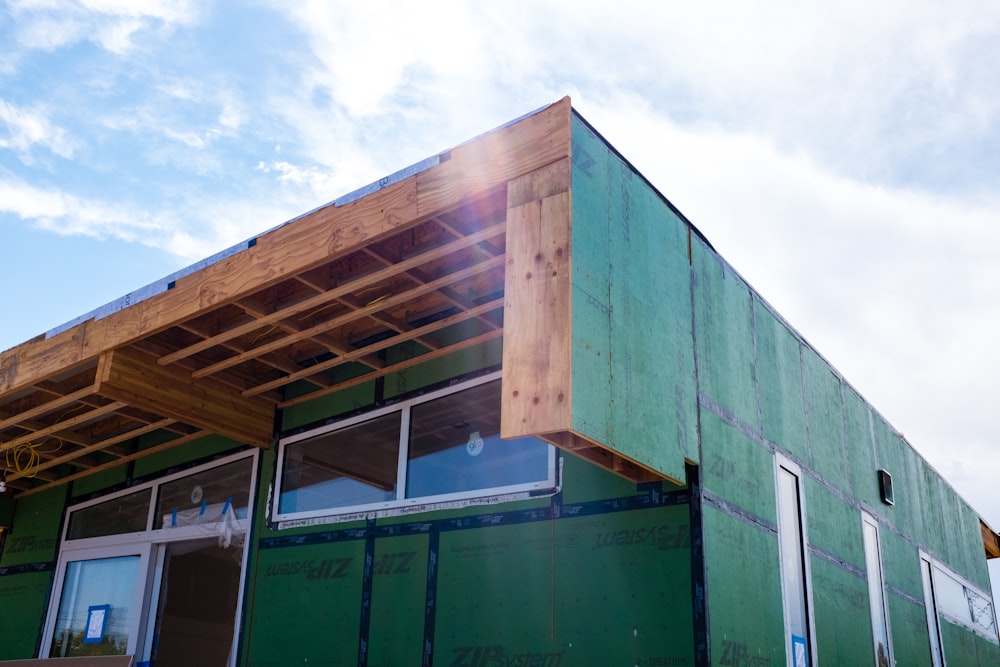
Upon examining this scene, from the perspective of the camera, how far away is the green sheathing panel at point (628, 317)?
438cm

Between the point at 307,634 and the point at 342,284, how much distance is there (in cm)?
292

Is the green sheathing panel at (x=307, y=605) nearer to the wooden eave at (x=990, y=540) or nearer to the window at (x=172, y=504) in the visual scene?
the window at (x=172, y=504)

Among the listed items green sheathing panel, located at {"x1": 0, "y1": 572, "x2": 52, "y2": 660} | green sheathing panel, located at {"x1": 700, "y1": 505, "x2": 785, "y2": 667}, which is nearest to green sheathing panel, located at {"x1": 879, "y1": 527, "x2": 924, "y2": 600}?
green sheathing panel, located at {"x1": 700, "y1": 505, "x2": 785, "y2": 667}

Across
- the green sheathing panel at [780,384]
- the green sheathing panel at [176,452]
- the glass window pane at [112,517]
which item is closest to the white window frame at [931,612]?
the green sheathing panel at [780,384]

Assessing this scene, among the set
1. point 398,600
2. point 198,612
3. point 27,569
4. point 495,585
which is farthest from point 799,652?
point 198,612

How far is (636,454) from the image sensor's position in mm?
4688

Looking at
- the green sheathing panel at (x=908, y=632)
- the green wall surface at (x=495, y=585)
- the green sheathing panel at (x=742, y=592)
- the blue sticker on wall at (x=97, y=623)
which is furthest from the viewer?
the green sheathing panel at (x=908, y=632)

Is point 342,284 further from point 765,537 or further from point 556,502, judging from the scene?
point 765,537

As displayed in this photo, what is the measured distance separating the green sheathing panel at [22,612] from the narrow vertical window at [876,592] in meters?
8.10

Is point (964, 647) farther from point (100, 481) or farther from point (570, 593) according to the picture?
point (100, 481)

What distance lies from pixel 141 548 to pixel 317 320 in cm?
353

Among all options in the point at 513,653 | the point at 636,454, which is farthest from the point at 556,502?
the point at 636,454

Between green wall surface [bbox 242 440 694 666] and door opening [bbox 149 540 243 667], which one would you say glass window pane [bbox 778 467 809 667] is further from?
door opening [bbox 149 540 243 667]

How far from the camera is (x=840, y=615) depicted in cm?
737
